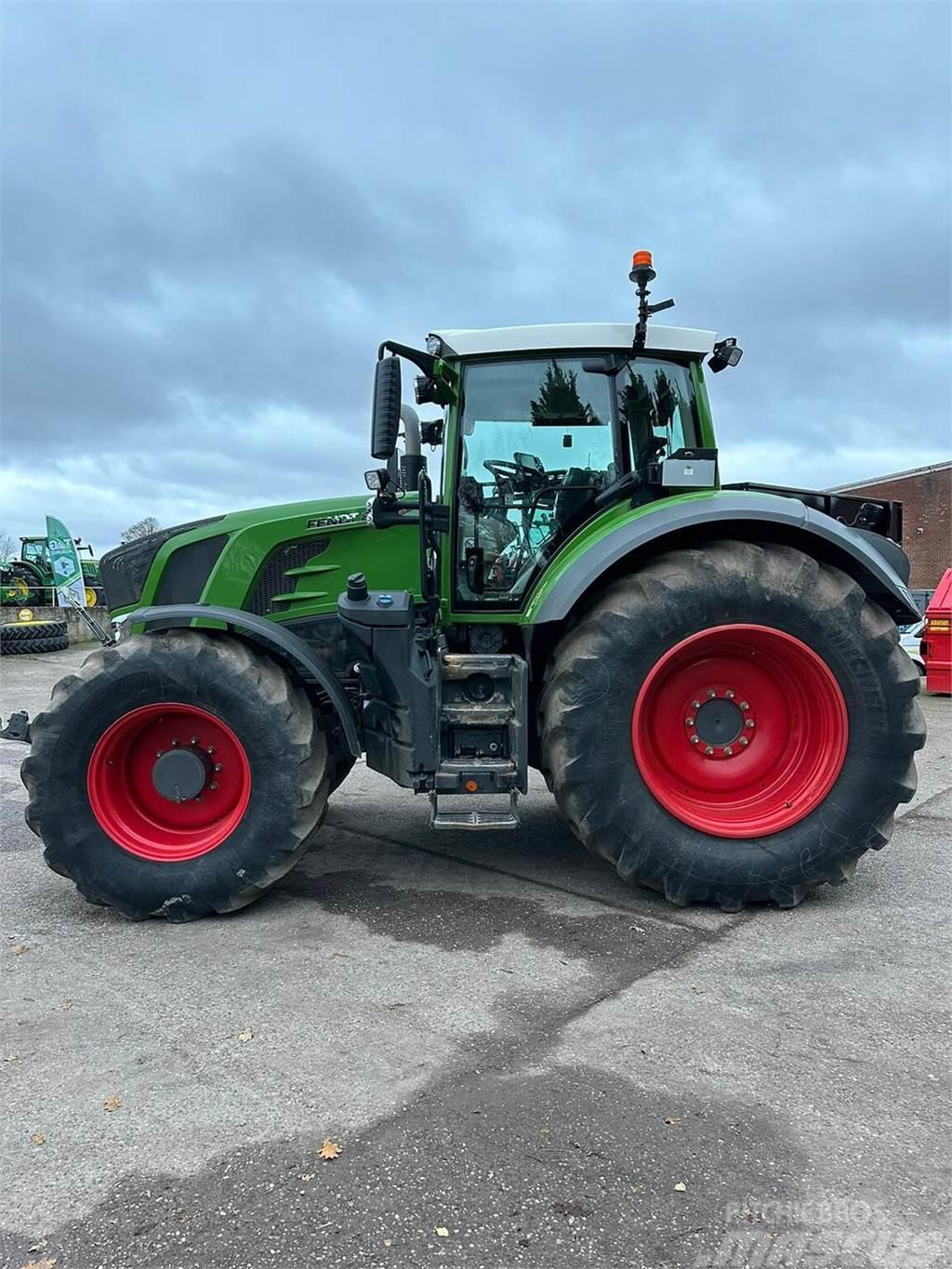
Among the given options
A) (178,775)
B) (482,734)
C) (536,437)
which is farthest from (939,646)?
(178,775)

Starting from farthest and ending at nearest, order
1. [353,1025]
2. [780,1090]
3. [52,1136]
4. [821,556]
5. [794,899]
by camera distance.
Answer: [821,556] < [794,899] < [353,1025] < [780,1090] < [52,1136]

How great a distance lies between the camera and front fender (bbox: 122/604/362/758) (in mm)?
3957

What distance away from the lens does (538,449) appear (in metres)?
4.33

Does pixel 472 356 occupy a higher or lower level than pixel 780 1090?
higher

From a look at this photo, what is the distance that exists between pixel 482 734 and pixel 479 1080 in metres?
1.70

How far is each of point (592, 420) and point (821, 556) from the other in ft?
4.25

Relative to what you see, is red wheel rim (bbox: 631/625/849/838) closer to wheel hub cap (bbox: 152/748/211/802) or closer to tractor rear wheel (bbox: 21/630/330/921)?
tractor rear wheel (bbox: 21/630/330/921)

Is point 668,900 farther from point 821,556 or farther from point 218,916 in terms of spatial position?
point 218,916

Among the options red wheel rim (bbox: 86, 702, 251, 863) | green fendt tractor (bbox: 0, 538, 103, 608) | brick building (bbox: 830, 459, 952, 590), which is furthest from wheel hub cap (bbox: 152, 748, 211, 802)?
brick building (bbox: 830, 459, 952, 590)

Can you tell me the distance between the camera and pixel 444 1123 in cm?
238

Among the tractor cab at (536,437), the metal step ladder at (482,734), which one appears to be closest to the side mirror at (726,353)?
the tractor cab at (536,437)

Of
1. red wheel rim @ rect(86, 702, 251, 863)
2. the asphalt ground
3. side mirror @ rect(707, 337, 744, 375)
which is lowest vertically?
the asphalt ground

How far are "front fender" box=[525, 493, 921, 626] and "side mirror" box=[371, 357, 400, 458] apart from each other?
0.98m

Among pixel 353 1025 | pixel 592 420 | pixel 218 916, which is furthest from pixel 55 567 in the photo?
pixel 353 1025
